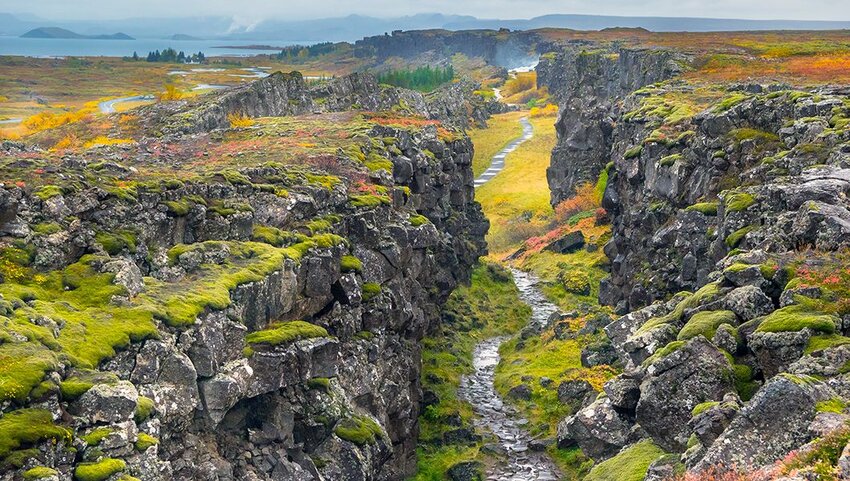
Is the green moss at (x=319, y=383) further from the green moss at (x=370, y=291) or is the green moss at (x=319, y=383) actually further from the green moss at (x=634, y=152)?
the green moss at (x=634, y=152)

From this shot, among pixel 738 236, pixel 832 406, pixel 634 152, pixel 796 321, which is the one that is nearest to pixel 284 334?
pixel 796 321

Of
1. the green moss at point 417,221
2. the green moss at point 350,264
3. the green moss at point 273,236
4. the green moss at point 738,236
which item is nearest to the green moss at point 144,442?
the green moss at point 273,236

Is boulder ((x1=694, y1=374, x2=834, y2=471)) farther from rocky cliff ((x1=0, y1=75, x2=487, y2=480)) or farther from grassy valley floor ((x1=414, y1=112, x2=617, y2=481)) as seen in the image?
grassy valley floor ((x1=414, y1=112, x2=617, y2=481))

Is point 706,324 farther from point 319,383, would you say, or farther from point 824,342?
point 319,383

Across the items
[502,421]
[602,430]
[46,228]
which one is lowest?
[502,421]

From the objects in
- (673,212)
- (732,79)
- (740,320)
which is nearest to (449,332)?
(673,212)

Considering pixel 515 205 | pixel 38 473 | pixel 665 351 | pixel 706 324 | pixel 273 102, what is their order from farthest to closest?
1. pixel 515 205
2. pixel 273 102
3. pixel 706 324
4. pixel 665 351
5. pixel 38 473
